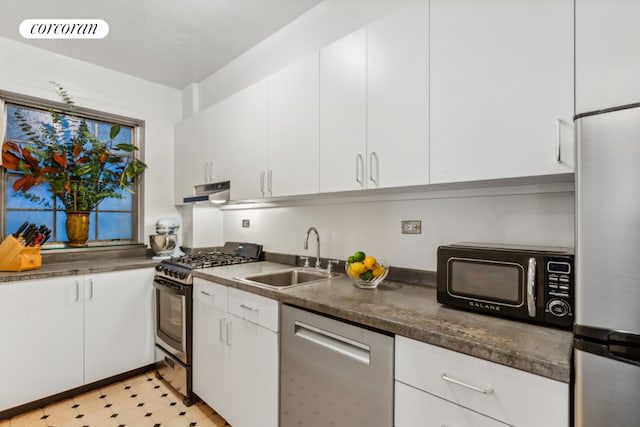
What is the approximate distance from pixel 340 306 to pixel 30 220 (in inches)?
109

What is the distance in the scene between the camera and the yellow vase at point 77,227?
264 cm

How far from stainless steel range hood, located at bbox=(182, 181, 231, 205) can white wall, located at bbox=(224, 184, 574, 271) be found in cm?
39

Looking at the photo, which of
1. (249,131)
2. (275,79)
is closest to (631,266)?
(275,79)

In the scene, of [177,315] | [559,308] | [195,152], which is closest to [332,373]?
[559,308]

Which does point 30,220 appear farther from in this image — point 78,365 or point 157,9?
point 157,9

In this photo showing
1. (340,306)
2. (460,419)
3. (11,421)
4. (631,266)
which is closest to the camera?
(631,266)

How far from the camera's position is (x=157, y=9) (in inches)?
81.9

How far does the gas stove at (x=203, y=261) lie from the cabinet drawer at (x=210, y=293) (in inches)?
3.5

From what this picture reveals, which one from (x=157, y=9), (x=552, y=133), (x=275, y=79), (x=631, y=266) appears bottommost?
(x=631, y=266)

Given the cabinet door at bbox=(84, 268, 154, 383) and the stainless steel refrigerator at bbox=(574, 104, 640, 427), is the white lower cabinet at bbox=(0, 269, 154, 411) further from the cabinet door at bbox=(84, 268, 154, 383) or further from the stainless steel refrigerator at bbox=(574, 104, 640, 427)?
the stainless steel refrigerator at bbox=(574, 104, 640, 427)

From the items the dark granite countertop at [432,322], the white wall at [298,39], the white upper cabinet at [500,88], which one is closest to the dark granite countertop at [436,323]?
the dark granite countertop at [432,322]

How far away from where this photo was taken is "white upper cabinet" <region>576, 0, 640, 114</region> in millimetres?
921

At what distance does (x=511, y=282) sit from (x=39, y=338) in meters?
2.78

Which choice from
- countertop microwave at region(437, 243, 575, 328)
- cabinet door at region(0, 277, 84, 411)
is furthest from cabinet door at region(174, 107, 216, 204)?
countertop microwave at region(437, 243, 575, 328)
